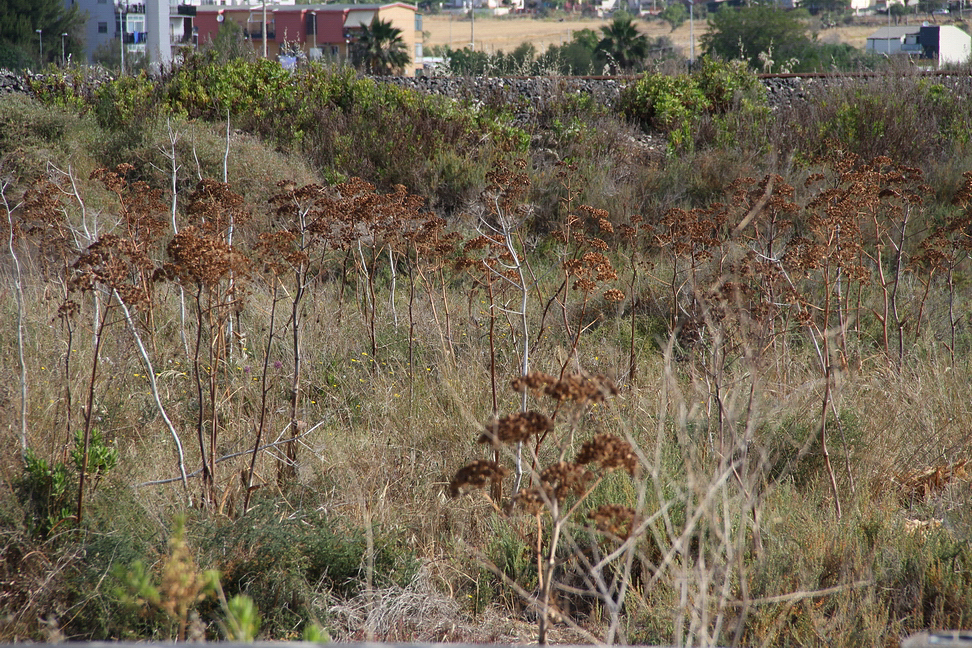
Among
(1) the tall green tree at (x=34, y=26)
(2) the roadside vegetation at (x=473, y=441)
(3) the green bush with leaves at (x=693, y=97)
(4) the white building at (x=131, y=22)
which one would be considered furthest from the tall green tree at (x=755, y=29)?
(2) the roadside vegetation at (x=473, y=441)

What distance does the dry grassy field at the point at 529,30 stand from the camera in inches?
2586

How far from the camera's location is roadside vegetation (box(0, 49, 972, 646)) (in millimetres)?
2357

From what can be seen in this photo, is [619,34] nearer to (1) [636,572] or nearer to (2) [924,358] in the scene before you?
(2) [924,358]

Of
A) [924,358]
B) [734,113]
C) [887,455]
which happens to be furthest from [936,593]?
[734,113]

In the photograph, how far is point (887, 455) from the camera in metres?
3.42

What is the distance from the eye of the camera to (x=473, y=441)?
3.56m

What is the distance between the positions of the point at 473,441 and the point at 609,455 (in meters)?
1.82

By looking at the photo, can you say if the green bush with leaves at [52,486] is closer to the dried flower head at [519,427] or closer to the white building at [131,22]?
the dried flower head at [519,427]

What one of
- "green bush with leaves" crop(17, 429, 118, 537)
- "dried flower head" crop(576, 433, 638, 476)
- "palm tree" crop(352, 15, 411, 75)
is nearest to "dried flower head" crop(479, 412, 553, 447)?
"dried flower head" crop(576, 433, 638, 476)

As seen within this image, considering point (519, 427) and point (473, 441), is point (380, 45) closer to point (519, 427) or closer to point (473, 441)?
point (473, 441)

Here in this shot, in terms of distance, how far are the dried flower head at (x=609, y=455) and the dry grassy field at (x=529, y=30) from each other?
218 feet

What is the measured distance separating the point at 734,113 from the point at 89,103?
8.87 m

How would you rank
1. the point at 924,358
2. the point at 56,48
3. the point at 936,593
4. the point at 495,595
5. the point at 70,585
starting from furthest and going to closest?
1. the point at 56,48
2. the point at 924,358
3. the point at 495,595
4. the point at 936,593
5. the point at 70,585

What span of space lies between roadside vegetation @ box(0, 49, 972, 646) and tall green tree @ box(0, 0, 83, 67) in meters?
31.8
